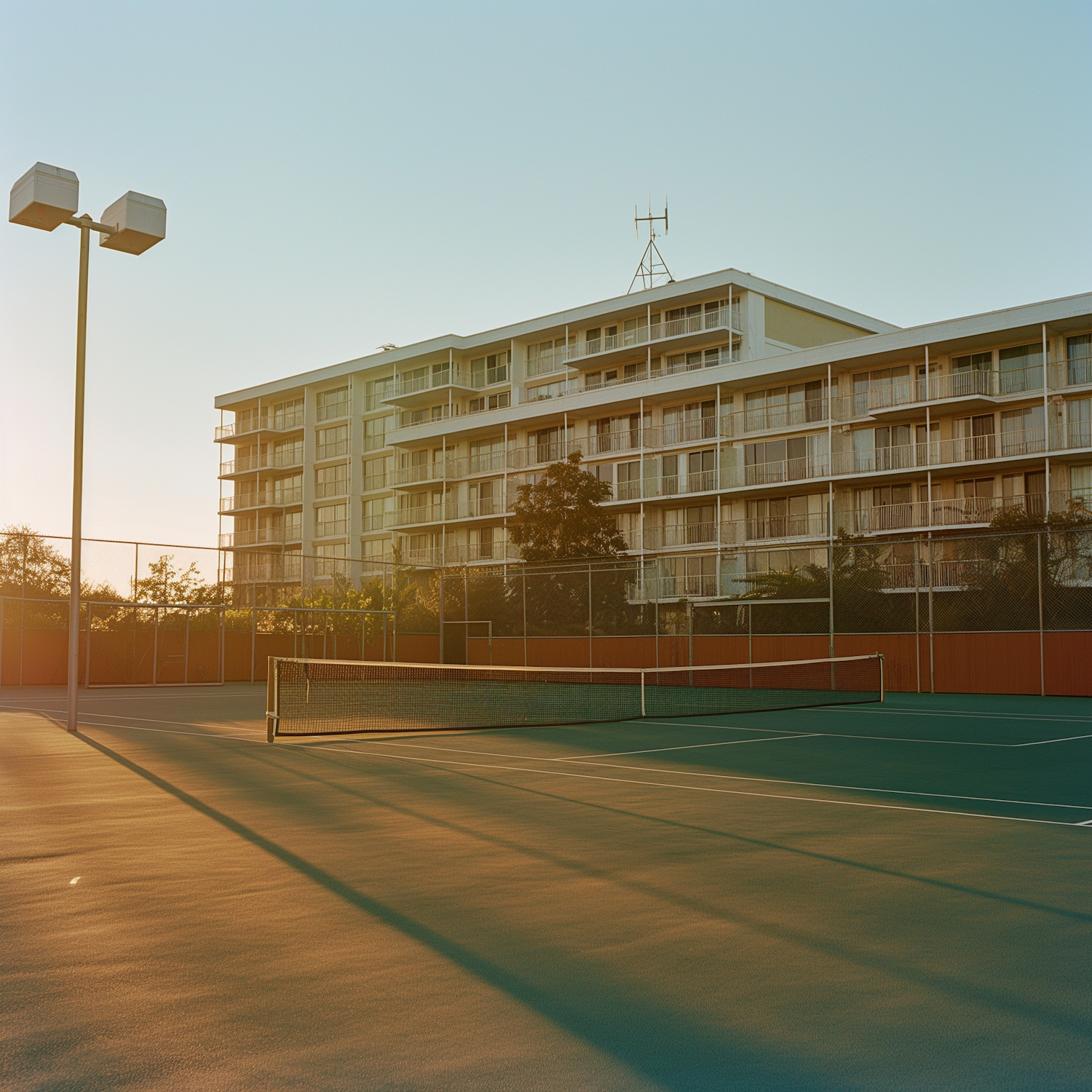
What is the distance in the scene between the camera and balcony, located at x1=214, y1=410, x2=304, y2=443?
7113cm

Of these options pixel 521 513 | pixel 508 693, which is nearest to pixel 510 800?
pixel 508 693

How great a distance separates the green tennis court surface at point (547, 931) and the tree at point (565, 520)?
34193 mm

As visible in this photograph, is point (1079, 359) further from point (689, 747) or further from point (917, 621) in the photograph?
point (689, 747)

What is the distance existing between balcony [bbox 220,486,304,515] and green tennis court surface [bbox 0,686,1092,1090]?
2381 inches

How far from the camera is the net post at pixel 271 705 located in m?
14.8

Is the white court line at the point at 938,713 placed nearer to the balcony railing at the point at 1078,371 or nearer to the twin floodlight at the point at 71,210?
the twin floodlight at the point at 71,210

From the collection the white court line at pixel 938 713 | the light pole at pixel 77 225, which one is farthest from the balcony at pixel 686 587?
the light pole at pixel 77 225

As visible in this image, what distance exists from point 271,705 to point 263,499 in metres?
58.7

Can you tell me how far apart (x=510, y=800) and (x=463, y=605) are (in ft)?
105

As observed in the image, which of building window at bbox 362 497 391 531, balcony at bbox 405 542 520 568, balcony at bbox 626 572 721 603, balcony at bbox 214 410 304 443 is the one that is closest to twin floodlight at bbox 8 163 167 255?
balcony at bbox 626 572 721 603

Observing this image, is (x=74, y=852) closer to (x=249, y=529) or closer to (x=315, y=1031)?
(x=315, y=1031)

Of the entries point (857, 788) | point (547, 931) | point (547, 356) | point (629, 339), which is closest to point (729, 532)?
point (629, 339)

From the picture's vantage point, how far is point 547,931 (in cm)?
507

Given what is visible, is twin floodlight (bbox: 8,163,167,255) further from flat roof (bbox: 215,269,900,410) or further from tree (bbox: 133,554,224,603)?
flat roof (bbox: 215,269,900,410)
